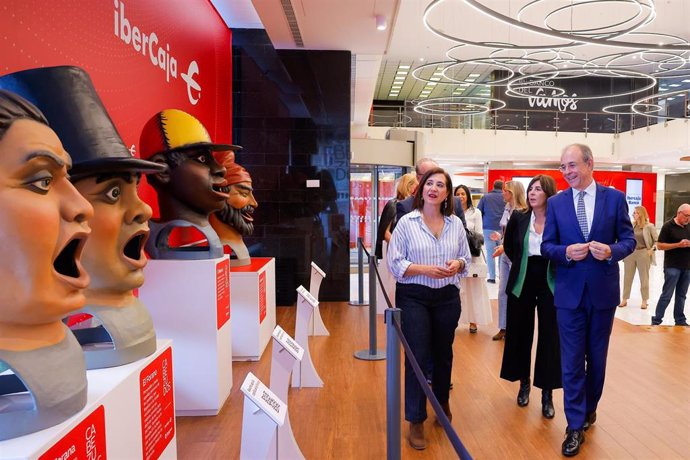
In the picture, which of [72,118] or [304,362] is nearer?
[72,118]

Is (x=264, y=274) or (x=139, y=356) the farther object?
(x=264, y=274)

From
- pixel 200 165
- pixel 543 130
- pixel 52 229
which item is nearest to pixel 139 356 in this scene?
pixel 52 229

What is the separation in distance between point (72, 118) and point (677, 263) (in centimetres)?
758

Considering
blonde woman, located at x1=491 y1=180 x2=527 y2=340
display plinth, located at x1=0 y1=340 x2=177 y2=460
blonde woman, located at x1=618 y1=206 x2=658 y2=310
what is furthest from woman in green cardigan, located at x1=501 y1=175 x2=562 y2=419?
blonde woman, located at x1=618 y1=206 x2=658 y2=310

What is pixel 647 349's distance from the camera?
16.4 feet

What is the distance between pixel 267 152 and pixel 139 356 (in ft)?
18.1

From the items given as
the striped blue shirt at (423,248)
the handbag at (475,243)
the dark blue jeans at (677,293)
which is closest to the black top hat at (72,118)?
the striped blue shirt at (423,248)

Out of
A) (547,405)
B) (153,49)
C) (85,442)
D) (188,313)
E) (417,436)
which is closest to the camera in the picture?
(85,442)

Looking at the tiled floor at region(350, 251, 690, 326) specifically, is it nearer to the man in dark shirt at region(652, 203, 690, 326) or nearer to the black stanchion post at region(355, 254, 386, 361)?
the man in dark shirt at region(652, 203, 690, 326)

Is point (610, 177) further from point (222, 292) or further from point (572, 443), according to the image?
point (222, 292)

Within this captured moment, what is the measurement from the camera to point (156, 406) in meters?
1.96

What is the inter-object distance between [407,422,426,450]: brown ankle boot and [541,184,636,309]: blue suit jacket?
42.6 inches

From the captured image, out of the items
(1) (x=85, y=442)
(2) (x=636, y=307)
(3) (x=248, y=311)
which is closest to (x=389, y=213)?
(3) (x=248, y=311)

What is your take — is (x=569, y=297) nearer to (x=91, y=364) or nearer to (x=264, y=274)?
(x=91, y=364)
